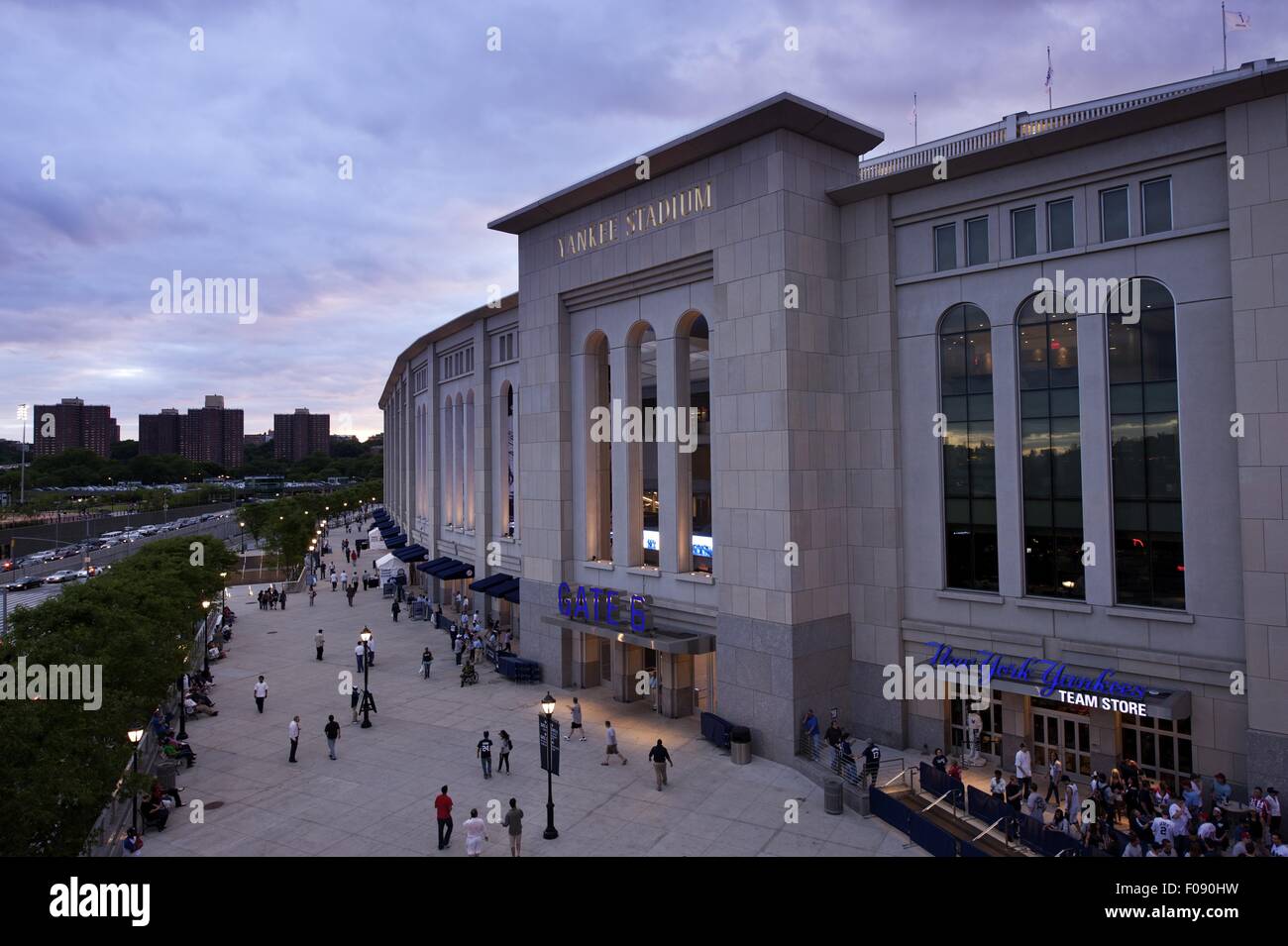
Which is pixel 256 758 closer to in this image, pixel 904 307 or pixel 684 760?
pixel 684 760

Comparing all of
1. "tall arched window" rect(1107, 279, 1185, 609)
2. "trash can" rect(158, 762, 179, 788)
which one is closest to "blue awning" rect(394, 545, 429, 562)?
"trash can" rect(158, 762, 179, 788)

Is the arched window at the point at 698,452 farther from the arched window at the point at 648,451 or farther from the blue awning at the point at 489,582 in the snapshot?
the blue awning at the point at 489,582

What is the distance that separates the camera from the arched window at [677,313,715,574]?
27.8m

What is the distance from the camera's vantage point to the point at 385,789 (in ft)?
69.2

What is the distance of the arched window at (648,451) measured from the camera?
30.0 metres

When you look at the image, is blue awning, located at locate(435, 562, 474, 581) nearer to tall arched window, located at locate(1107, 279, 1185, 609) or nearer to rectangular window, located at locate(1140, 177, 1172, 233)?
tall arched window, located at locate(1107, 279, 1185, 609)

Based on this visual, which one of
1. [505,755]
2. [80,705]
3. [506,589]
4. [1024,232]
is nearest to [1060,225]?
[1024,232]

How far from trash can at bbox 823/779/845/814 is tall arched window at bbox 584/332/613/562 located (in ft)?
44.5

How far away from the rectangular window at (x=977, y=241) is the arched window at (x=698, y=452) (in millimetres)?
8160

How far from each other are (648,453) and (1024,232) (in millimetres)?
22354

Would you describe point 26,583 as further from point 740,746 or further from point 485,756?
point 740,746

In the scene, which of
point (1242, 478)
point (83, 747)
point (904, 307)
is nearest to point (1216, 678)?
point (1242, 478)
